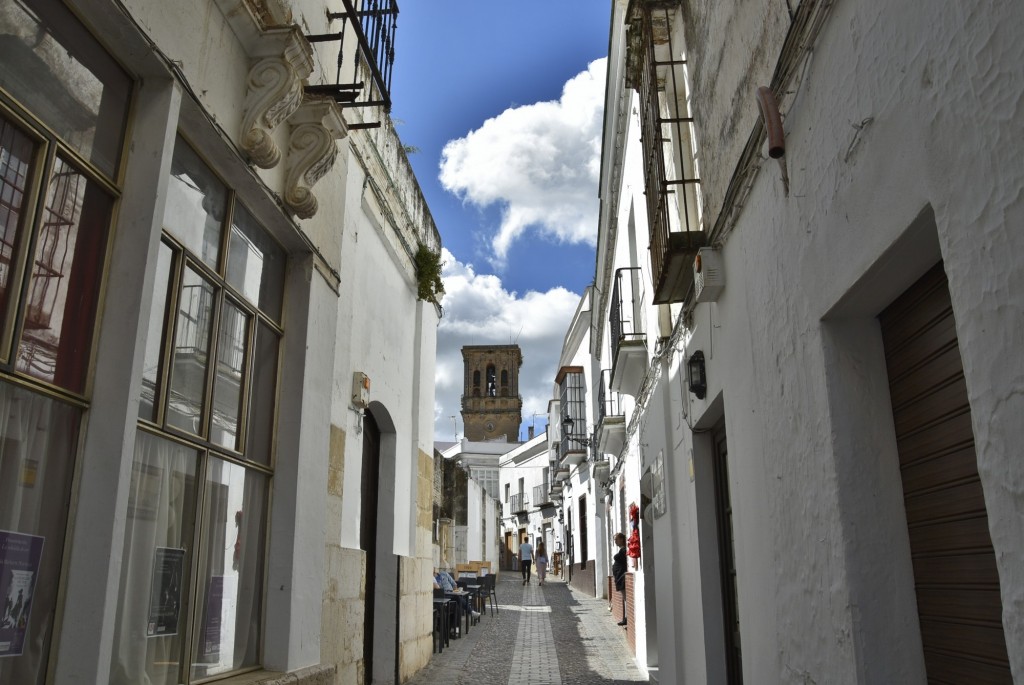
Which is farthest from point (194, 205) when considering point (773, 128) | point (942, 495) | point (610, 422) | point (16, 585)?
point (610, 422)

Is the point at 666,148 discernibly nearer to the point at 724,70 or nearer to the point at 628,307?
the point at 724,70

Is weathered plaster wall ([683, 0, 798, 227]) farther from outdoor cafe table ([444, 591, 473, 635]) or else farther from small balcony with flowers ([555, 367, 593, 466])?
small balcony with flowers ([555, 367, 593, 466])

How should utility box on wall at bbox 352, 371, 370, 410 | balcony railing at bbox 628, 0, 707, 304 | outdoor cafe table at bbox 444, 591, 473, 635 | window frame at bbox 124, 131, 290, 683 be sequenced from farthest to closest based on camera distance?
outdoor cafe table at bbox 444, 591, 473, 635
utility box on wall at bbox 352, 371, 370, 410
balcony railing at bbox 628, 0, 707, 304
window frame at bbox 124, 131, 290, 683

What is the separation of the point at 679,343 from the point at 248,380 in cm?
326

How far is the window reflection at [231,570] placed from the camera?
3.55 m

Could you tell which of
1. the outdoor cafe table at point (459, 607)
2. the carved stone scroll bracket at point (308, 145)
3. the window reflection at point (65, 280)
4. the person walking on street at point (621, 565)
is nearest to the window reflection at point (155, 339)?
the window reflection at point (65, 280)

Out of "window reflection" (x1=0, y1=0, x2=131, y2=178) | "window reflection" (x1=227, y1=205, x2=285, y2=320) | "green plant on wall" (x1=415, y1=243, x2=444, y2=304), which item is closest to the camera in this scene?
"window reflection" (x1=0, y1=0, x2=131, y2=178)

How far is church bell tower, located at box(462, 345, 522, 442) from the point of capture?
56531 mm

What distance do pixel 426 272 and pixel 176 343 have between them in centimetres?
538

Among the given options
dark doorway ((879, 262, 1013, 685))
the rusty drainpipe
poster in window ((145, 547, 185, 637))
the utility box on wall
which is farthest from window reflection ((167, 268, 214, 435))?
dark doorway ((879, 262, 1013, 685))

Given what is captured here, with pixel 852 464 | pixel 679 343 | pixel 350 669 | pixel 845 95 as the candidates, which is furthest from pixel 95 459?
pixel 679 343

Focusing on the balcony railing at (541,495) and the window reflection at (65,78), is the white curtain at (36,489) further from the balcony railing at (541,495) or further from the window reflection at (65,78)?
the balcony railing at (541,495)

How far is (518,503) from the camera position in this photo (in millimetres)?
45781

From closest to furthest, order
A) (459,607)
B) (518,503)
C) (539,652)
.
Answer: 1. (539,652)
2. (459,607)
3. (518,503)
